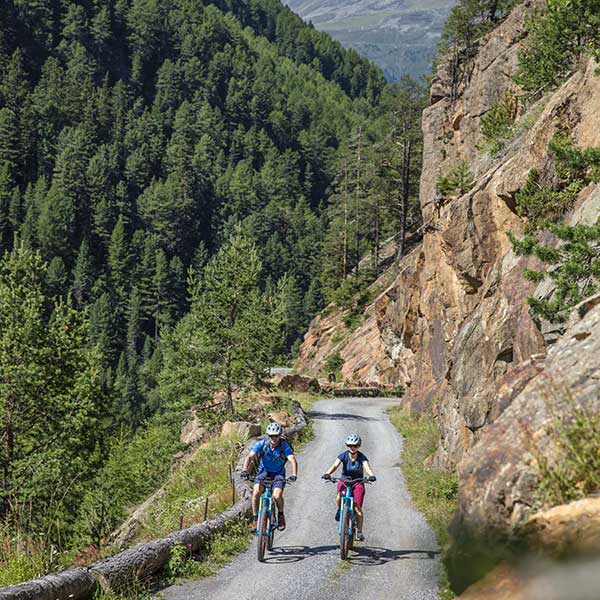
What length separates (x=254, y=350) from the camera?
2859 centimetres

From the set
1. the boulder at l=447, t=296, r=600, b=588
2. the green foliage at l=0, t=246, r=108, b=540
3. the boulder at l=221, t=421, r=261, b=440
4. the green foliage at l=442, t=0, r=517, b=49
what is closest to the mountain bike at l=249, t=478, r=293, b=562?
the boulder at l=447, t=296, r=600, b=588

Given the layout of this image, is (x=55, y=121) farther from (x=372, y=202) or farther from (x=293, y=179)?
(x=372, y=202)

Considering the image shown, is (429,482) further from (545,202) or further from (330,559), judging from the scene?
(545,202)

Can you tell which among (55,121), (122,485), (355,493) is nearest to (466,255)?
(355,493)

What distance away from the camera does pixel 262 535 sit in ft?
34.0

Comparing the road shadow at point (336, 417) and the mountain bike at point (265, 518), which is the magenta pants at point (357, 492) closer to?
the mountain bike at point (265, 518)

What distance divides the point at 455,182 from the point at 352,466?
60.4ft

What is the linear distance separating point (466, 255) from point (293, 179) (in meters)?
150

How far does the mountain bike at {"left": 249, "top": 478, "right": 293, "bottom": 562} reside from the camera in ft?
33.8

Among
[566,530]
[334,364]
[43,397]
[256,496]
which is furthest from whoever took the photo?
[334,364]

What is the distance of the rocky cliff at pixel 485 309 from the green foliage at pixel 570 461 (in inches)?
10.3

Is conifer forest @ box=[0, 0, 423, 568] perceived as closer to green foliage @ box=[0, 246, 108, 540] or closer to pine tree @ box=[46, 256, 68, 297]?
green foliage @ box=[0, 246, 108, 540]

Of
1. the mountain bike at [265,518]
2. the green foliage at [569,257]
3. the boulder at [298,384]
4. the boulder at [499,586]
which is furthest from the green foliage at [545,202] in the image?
the boulder at [298,384]

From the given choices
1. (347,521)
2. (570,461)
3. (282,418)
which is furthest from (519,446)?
(282,418)
